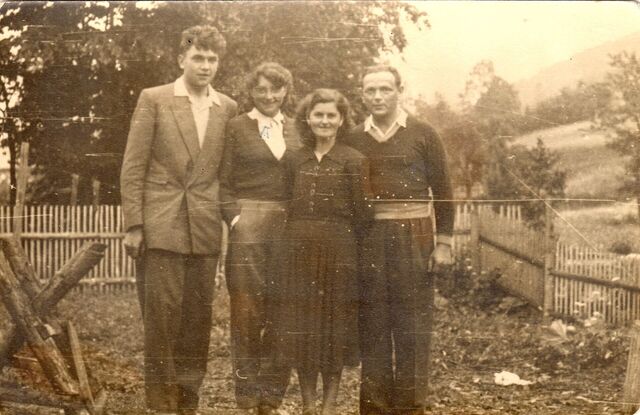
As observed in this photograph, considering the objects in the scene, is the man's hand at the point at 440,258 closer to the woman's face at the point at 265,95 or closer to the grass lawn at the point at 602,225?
the grass lawn at the point at 602,225

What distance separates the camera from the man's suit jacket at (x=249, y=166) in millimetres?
3395

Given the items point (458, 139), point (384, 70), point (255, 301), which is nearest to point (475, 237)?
point (458, 139)

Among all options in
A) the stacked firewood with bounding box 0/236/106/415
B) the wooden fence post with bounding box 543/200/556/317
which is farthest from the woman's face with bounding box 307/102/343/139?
the stacked firewood with bounding box 0/236/106/415

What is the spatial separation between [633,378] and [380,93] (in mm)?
2129

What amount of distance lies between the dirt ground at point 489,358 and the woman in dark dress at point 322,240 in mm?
270

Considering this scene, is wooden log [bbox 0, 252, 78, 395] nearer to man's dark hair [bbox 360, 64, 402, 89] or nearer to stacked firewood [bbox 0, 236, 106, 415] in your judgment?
stacked firewood [bbox 0, 236, 106, 415]

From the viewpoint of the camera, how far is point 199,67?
345cm

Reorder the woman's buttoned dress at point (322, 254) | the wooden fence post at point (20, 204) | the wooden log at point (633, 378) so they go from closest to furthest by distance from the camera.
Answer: the woman's buttoned dress at point (322, 254) < the wooden log at point (633, 378) < the wooden fence post at point (20, 204)

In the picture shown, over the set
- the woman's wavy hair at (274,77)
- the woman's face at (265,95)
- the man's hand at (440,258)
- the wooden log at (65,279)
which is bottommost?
the wooden log at (65,279)

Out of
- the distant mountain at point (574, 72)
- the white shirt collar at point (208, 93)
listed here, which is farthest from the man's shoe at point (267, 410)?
the distant mountain at point (574, 72)

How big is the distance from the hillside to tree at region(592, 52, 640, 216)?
9cm

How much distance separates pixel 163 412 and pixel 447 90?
7.87ft

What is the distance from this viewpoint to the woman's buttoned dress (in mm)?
3381

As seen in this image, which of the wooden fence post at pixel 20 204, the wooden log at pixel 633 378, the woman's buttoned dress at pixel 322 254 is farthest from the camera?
the wooden fence post at pixel 20 204
